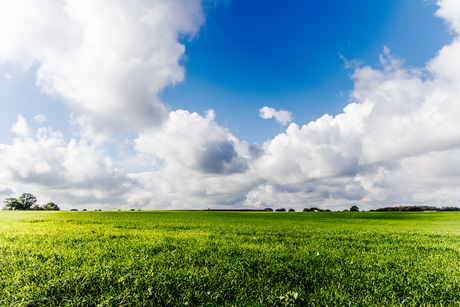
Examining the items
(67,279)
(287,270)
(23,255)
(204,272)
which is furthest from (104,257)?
(287,270)

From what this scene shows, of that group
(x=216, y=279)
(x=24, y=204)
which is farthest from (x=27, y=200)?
(x=216, y=279)

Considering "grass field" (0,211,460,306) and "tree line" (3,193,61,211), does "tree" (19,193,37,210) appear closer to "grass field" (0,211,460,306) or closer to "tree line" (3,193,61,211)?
"tree line" (3,193,61,211)

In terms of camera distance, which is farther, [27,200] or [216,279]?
[27,200]

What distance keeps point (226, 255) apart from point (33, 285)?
16.4 feet

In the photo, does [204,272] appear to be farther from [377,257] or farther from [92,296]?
[377,257]

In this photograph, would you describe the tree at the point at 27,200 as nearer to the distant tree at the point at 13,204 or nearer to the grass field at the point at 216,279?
the distant tree at the point at 13,204

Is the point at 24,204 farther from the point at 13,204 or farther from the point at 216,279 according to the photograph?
the point at 216,279

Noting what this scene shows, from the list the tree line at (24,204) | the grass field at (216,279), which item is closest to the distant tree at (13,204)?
the tree line at (24,204)

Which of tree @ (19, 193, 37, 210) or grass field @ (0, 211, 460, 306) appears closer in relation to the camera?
grass field @ (0, 211, 460, 306)

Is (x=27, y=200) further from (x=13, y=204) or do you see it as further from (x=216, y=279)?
(x=216, y=279)

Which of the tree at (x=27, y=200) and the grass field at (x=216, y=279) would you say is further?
the tree at (x=27, y=200)

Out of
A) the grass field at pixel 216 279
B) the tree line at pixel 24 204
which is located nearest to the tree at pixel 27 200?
the tree line at pixel 24 204

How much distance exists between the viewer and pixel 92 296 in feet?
14.2

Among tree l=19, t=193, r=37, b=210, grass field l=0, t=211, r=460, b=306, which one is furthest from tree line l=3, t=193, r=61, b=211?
grass field l=0, t=211, r=460, b=306
